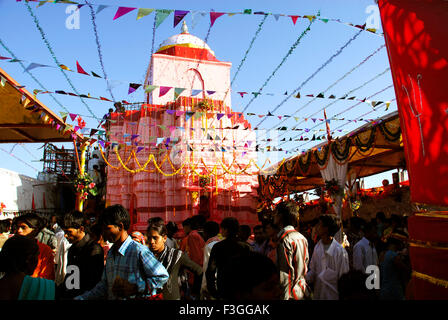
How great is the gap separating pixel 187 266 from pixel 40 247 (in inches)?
69.6

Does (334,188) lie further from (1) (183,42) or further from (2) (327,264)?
(1) (183,42)

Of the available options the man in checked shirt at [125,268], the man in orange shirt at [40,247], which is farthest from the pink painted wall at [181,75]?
the man in checked shirt at [125,268]

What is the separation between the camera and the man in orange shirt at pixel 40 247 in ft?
11.6

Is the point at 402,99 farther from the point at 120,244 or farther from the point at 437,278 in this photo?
the point at 120,244

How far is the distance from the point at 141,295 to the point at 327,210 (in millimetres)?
14321

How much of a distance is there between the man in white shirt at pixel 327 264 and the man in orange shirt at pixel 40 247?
9.86ft

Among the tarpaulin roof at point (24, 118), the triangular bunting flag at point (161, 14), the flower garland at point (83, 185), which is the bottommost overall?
the flower garland at point (83, 185)

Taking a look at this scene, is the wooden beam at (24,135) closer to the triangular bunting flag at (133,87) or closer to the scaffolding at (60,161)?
the triangular bunting flag at (133,87)

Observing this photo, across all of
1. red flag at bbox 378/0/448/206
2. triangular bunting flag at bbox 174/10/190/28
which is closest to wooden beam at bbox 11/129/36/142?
triangular bunting flag at bbox 174/10/190/28

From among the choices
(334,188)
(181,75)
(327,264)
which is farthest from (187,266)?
(181,75)

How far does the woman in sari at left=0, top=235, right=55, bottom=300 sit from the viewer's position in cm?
211

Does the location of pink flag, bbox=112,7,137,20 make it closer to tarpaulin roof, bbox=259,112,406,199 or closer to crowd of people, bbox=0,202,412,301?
crowd of people, bbox=0,202,412,301

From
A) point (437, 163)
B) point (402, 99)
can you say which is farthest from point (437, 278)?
point (402, 99)
